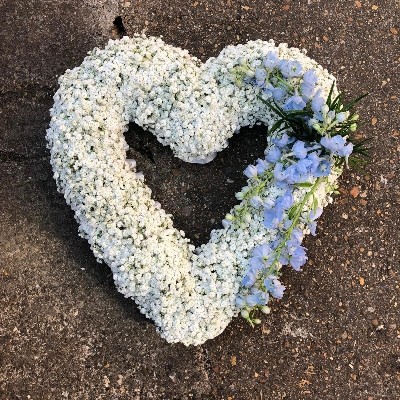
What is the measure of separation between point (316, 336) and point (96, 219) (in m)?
0.92

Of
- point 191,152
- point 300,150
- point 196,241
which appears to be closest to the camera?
point 300,150

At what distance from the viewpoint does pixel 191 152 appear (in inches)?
93.0

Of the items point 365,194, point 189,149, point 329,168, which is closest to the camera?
point 329,168

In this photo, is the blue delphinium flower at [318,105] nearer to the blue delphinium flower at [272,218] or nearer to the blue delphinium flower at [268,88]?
the blue delphinium flower at [268,88]

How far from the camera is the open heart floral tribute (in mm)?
2248

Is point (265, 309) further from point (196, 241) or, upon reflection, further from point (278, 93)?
point (278, 93)

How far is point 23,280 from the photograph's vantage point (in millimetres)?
2449

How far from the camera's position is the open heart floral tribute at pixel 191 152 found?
2248 mm

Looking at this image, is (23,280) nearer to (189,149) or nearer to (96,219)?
(96,219)

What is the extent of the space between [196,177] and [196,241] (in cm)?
24

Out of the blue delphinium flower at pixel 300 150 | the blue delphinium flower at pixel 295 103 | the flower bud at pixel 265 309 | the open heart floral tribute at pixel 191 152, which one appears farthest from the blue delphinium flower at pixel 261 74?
the flower bud at pixel 265 309

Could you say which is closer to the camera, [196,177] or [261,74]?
[261,74]

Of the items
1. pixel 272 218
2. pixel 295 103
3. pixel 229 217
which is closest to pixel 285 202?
pixel 272 218

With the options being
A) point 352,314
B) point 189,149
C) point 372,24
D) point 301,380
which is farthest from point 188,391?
point 372,24
